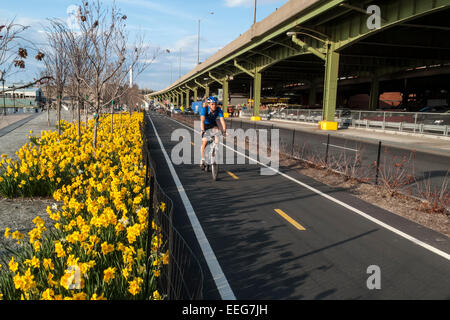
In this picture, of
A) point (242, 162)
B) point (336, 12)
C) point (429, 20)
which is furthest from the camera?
point (336, 12)

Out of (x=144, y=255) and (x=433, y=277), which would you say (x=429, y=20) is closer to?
(x=433, y=277)

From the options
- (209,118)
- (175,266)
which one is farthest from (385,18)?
(175,266)

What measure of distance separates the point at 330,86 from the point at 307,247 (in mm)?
27844

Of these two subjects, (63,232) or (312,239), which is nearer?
(63,232)

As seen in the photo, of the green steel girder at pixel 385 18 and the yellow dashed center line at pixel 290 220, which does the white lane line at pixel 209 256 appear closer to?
the yellow dashed center line at pixel 290 220

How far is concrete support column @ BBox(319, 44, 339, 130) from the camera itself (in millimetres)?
30328

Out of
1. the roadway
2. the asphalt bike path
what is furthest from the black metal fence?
the roadway

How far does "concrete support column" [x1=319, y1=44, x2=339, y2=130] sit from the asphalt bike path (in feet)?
77.2

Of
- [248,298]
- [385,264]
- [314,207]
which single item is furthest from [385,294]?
[314,207]

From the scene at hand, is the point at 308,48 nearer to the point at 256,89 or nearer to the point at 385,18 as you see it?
the point at 385,18

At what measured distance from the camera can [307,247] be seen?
5492mm

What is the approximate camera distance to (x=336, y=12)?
26.1 metres

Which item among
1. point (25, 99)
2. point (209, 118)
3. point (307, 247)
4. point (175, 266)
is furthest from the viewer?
point (25, 99)
